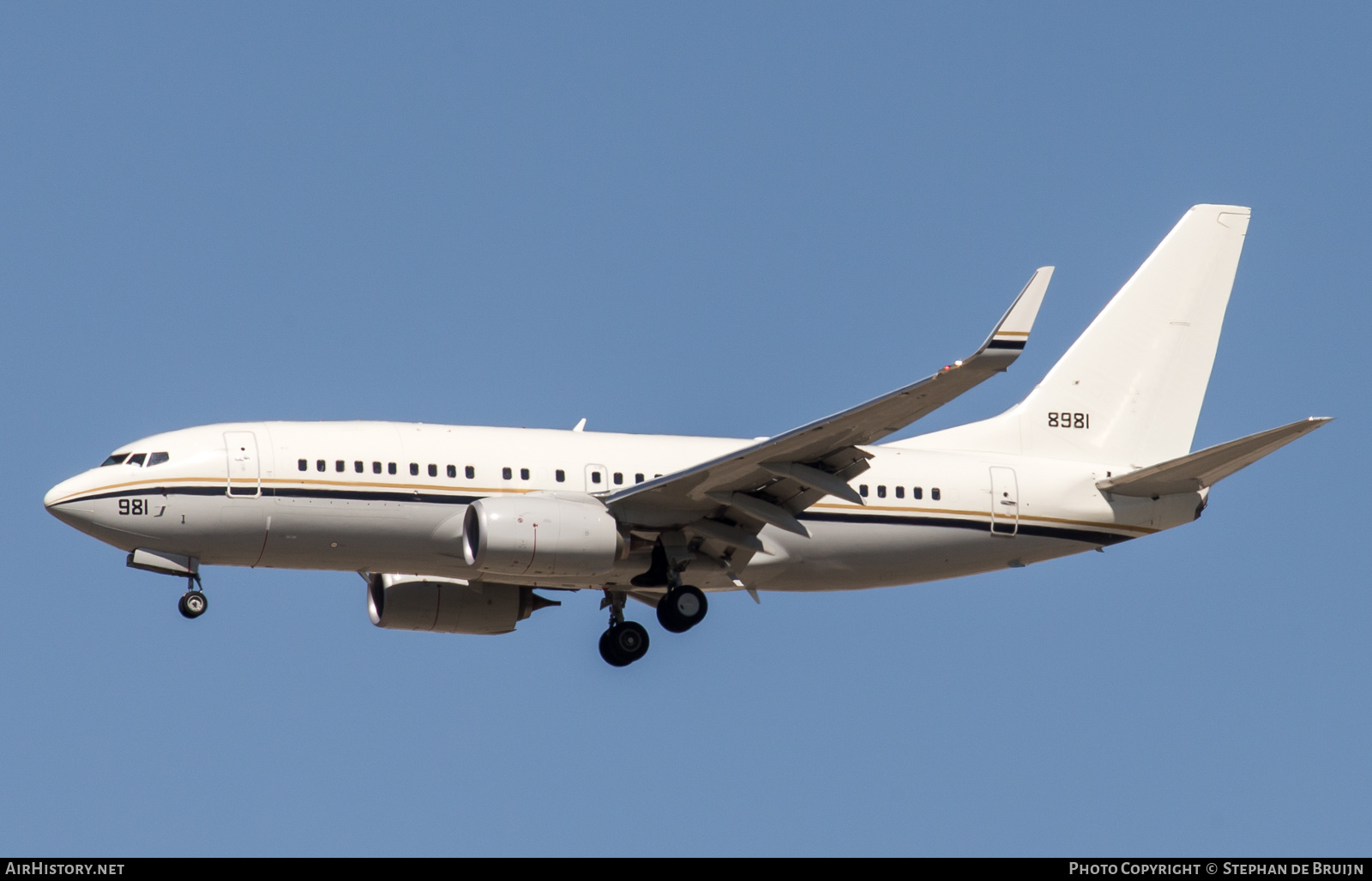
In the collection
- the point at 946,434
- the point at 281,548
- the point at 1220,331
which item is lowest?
the point at 281,548

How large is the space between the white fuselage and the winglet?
27.0ft

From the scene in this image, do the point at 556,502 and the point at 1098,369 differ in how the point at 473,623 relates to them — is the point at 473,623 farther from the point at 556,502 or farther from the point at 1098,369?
the point at 1098,369

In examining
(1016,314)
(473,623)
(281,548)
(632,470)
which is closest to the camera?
(1016,314)

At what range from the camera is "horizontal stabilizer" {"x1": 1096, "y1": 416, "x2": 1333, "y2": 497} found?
36125 millimetres

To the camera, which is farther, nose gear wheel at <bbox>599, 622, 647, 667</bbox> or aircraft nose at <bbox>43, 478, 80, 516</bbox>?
nose gear wheel at <bbox>599, 622, 647, 667</bbox>

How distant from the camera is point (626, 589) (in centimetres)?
3838

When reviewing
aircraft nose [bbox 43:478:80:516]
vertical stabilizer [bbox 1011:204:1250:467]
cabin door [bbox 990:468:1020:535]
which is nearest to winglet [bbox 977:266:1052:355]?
cabin door [bbox 990:468:1020:535]

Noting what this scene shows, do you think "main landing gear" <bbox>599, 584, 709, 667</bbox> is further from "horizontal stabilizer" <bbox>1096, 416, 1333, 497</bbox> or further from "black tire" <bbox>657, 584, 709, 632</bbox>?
"horizontal stabilizer" <bbox>1096, 416, 1333, 497</bbox>

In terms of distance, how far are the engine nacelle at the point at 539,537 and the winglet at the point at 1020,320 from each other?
9.11 meters

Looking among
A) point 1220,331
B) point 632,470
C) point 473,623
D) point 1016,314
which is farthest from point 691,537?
point 1220,331

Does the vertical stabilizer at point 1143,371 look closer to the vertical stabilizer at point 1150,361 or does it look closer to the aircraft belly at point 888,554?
the vertical stabilizer at point 1150,361

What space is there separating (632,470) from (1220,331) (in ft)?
50.0

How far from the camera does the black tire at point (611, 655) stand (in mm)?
39031

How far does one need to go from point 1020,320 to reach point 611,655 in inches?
519
